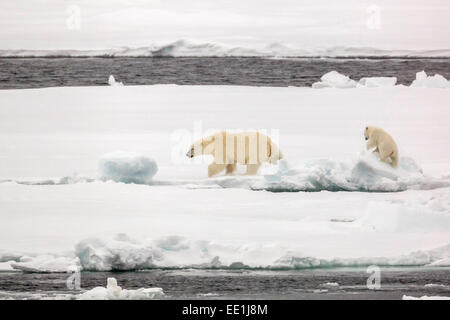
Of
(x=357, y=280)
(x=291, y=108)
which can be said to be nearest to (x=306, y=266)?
(x=357, y=280)

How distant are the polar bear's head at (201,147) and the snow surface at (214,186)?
33 millimetres

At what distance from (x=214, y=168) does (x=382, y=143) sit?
77 centimetres

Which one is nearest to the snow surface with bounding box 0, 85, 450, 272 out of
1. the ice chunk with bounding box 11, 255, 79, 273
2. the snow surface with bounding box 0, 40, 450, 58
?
the ice chunk with bounding box 11, 255, 79, 273

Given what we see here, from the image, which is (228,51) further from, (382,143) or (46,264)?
(46,264)

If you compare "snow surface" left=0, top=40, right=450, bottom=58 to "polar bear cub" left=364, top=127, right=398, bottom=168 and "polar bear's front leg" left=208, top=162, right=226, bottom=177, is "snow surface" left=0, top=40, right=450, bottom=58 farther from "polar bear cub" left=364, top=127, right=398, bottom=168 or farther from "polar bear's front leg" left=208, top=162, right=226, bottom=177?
"polar bear's front leg" left=208, top=162, right=226, bottom=177

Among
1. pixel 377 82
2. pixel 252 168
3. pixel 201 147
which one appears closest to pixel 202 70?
pixel 201 147

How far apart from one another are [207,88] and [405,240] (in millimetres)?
1131

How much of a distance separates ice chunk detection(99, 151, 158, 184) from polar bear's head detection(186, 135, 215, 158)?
0.59ft

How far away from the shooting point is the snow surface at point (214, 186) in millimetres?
5844

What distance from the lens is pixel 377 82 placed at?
6.00 meters

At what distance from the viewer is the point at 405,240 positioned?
588cm

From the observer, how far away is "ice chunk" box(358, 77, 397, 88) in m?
5.99
